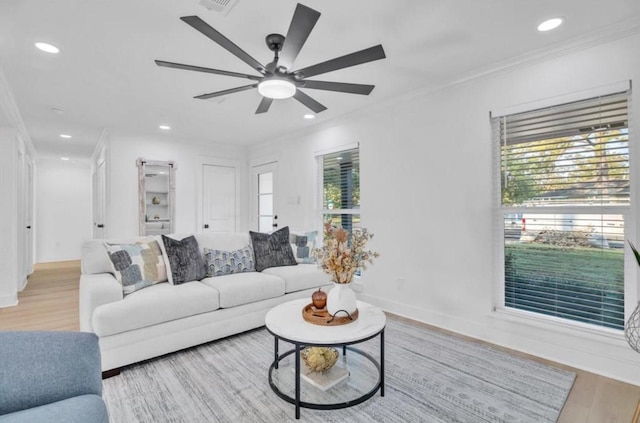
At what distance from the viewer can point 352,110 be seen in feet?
13.2

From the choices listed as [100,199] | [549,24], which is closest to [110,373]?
[549,24]

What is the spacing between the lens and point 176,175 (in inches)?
209

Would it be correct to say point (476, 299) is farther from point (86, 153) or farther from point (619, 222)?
point (86, 153)

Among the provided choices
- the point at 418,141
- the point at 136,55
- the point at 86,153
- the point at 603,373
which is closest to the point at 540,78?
the point at 418,141

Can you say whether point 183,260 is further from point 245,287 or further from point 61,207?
point 61,207

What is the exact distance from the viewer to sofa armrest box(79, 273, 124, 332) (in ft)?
7.45

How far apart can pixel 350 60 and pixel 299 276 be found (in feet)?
7.15

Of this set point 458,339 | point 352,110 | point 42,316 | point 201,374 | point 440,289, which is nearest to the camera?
point 201,374

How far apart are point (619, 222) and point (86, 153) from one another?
27.6 ft

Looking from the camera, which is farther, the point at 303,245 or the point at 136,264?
the point at 303,245

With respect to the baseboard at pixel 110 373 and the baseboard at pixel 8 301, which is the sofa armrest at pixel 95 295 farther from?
the baseboard at pixel 8 301

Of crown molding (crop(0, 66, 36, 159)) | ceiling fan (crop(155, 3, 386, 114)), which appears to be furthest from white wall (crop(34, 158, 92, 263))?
ceiling fan (crop(155, 3, 386, 114))

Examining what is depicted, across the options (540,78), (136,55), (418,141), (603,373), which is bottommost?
(603,373)

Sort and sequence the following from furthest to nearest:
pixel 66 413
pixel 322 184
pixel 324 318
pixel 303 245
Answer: pixel 322 184 → pixel 303 245 → pixel 324 318 → pixel 66 413
